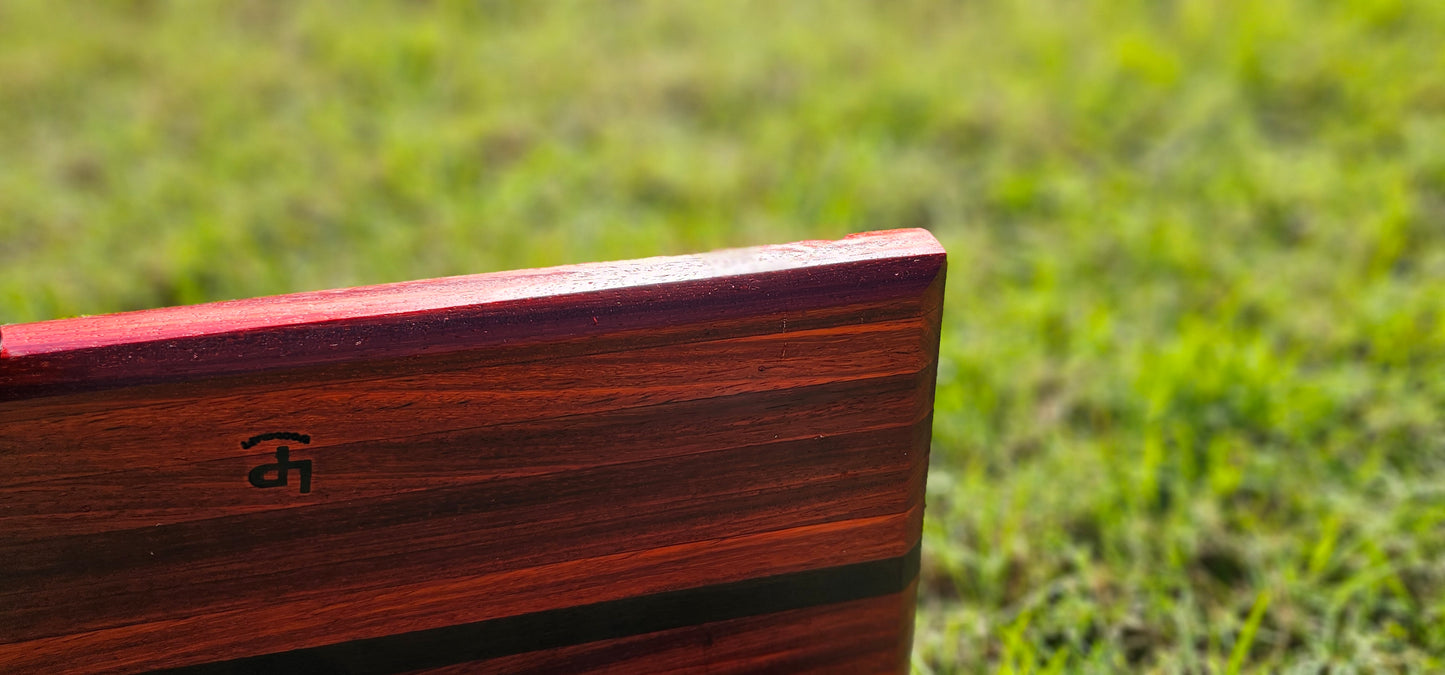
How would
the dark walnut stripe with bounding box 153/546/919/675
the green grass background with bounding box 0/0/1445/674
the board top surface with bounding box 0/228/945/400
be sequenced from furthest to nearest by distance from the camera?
the green grass background with bounding box 0/0/1445/674
the dark walnut stripe with bounding box 153/546/919/675
the board top surface with bounding box 0/228/945/400

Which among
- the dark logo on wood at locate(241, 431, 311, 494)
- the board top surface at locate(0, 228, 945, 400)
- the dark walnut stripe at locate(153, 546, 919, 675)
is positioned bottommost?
the dark walnut stripe at locate(153, 546, 919, 675)

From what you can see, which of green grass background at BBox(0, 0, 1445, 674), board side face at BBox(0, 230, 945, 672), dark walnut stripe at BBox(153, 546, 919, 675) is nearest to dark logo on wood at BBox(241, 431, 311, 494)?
board side face at BBox(0, 230, 945, 672)

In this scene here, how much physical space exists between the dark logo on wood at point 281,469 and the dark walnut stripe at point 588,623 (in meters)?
0.15

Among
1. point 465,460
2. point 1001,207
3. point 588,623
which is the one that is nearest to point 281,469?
point 465,460

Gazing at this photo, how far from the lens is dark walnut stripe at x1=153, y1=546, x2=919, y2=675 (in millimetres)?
830

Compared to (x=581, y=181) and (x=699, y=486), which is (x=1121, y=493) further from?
(x=581, y=181)

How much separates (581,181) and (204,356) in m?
2.17

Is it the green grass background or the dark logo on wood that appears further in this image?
the green grass background

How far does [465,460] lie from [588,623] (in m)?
0.18

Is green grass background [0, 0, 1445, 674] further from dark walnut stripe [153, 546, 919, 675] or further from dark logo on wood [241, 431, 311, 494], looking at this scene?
dark logo on wood [241, 431, 311, 494]

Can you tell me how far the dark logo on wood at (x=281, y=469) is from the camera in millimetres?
750

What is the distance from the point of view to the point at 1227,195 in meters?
2.57

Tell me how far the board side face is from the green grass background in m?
0.73

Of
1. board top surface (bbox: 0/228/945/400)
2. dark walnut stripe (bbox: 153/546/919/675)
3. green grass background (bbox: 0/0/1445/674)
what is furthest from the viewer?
green grass background (bbox: 0/0/1445/674)
